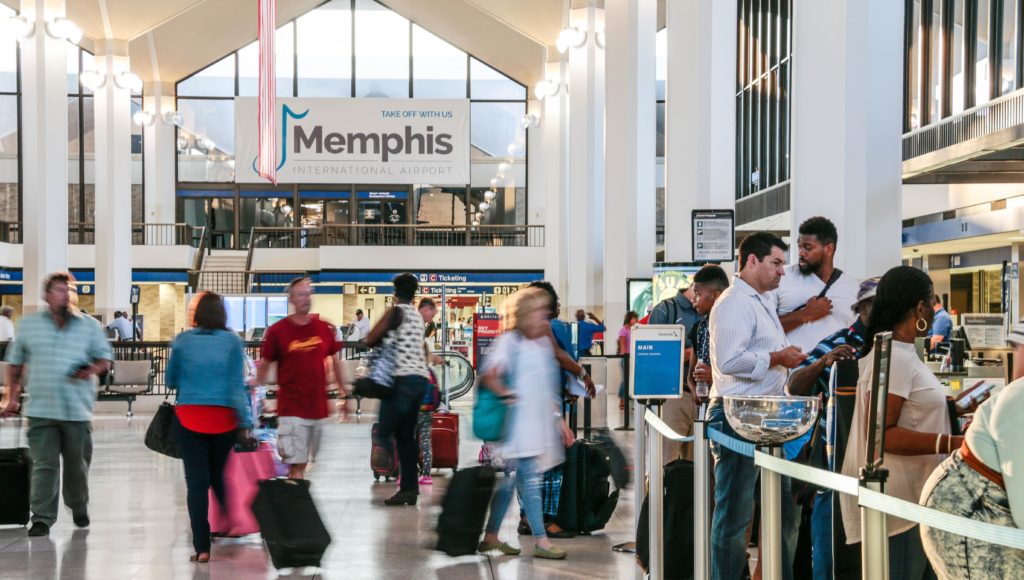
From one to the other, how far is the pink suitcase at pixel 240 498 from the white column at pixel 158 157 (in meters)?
32.0

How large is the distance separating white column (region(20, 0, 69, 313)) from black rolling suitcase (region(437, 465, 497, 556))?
1689 cm

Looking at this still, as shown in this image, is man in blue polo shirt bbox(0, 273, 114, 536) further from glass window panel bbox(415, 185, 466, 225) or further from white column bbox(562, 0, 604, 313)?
glass window panel bbox(415, 185, 466, 225)

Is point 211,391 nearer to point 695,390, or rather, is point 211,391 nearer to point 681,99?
point 695,390

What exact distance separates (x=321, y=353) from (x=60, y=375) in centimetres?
166

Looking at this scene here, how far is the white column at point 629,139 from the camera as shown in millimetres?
17656

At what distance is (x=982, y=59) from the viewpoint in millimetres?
20531

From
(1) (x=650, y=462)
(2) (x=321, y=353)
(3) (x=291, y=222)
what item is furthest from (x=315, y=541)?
(3) (x=291, y=222)

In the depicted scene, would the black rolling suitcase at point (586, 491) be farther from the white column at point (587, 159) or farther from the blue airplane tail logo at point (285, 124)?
the blue airplane tail logo at point (285, 124)

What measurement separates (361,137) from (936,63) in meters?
12.1

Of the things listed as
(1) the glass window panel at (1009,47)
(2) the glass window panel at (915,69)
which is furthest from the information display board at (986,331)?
(2) the glass window panel at (915,69)

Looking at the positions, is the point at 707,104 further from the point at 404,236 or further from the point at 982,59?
the point at 404,236

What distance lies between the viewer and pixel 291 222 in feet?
132

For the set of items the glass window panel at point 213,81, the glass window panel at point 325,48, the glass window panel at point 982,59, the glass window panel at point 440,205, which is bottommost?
the glass window panel at point 440,205

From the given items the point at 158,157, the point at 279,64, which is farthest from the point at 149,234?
the point at 279,64
